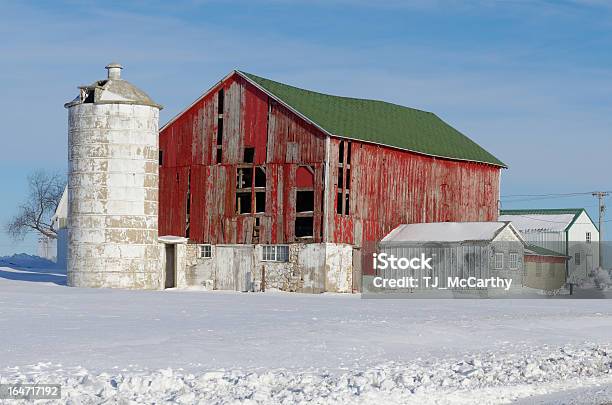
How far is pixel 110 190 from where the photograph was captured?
149 ft

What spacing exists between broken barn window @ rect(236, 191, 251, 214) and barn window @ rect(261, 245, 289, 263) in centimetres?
209

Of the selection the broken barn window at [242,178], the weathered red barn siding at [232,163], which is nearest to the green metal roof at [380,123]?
the weathered red barn siding at [232,163]

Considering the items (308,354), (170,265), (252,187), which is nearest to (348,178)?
(252,187)

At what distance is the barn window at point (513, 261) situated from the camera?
48938 millimetres

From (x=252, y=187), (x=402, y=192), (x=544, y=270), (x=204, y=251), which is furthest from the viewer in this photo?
(x=544, y=270)

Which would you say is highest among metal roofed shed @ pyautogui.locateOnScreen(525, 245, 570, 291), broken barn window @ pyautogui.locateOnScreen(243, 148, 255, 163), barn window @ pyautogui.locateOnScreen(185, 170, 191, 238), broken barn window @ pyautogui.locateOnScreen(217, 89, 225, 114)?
broken barn window @ pyautogui.locateOnScreen(217, 89, 225, 114)

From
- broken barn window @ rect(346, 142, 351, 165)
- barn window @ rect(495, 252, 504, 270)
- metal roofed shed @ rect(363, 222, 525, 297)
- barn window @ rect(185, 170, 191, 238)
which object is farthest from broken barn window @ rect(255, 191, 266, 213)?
barn window @ rect(495, 252, 504, 270)

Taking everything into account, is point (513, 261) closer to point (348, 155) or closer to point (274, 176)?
point (348, 155)

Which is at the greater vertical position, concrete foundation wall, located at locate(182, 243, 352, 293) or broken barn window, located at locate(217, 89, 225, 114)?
broken barn window, located at locate(217, 89, 225, 114)

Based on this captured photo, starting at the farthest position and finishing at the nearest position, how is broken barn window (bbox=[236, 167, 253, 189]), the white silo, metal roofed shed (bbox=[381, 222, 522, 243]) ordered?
broken barn window (bbox=[236, 167, 253, 189]) < metal roofed shed (bbox=[381, 222, 522, 243]) < the white silo

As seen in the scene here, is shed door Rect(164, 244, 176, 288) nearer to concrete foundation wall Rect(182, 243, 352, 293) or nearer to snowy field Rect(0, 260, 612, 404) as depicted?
concrete foundation wall Rect(182, 243, 352, 293)

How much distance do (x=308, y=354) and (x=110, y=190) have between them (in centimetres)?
2848

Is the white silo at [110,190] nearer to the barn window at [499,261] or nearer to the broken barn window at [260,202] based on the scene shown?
the broken barn window at [260,202]

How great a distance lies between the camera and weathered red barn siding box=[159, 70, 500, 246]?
151 ft
